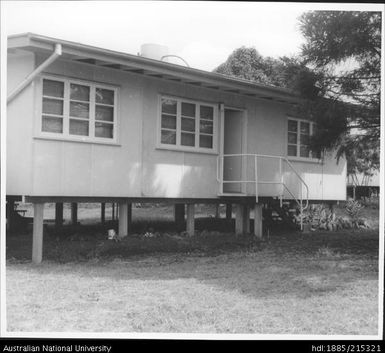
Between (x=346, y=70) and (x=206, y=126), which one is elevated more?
(x=346, y=70)

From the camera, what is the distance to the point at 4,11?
7.19 m

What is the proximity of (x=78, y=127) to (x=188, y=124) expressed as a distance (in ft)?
10.5

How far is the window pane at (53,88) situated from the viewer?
434 inches

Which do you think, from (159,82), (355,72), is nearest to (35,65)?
(159,82)

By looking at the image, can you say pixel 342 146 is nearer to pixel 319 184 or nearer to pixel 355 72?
pixel 355 72

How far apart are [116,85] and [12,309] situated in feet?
20.4

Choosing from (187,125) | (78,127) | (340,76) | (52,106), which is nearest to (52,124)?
(52,106)

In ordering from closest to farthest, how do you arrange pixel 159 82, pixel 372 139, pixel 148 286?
1. pixel 148 286
2. pixel 372 139
3. pixel 159 82

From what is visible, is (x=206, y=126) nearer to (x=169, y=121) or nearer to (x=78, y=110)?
(x=169, y=121)

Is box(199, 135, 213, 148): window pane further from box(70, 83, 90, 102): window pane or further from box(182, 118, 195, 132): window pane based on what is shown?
box(70, 83, 90, 102): window pane

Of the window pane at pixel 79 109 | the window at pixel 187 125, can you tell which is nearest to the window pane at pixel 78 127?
the window pane at pixel 79 109

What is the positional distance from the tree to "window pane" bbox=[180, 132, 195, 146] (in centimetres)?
319

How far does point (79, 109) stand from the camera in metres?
11.6

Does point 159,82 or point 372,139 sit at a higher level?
point 159,82
